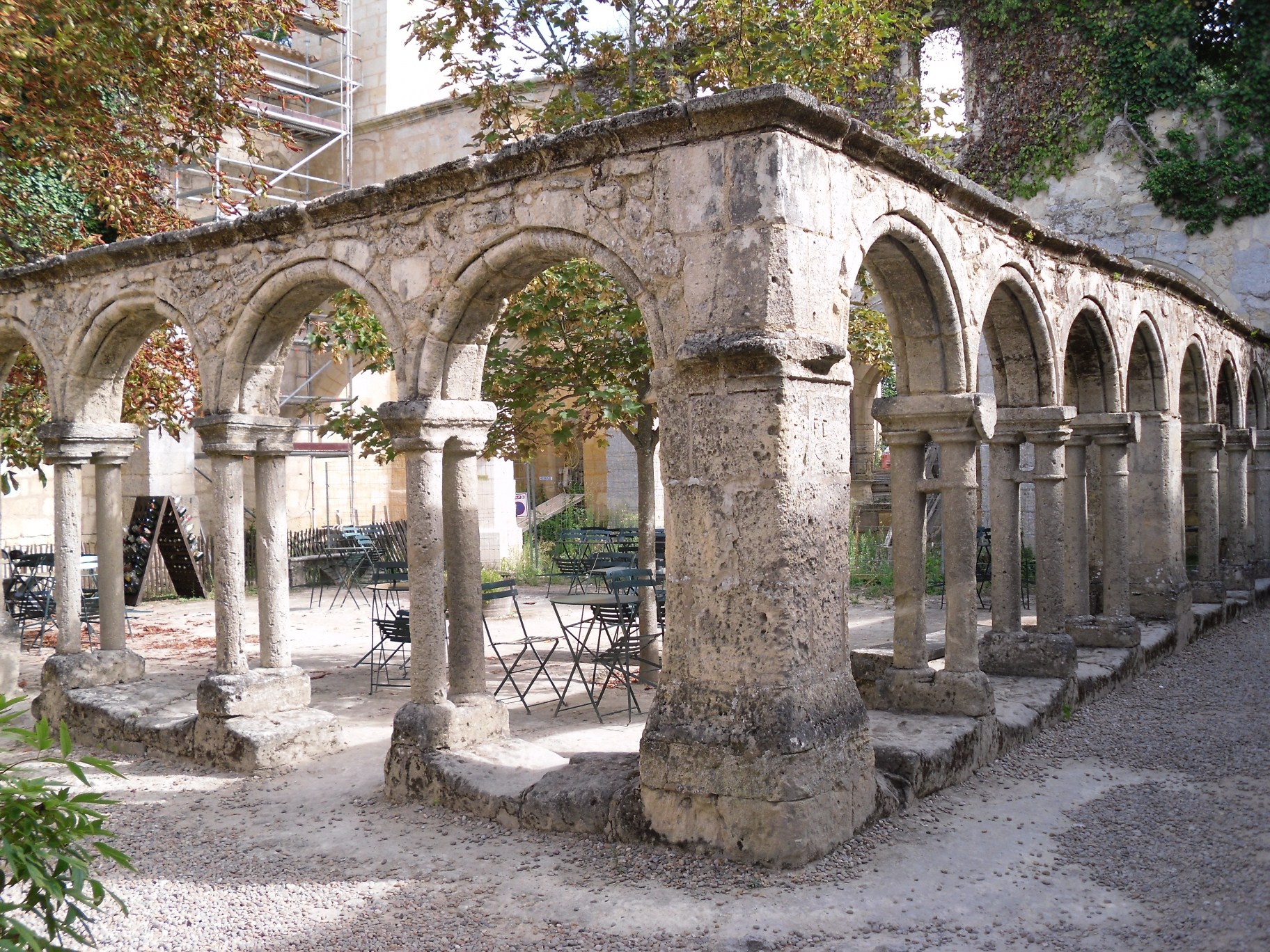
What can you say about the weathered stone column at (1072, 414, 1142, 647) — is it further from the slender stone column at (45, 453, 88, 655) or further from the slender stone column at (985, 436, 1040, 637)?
the slender stone column at (45, 453, 88, 655)

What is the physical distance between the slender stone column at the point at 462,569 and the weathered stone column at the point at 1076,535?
4401 millimetres

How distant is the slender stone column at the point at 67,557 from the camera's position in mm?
7477

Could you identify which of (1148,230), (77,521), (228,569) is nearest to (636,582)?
(228,569)

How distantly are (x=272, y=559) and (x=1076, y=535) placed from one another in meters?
5.60

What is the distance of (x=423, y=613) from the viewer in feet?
18.5

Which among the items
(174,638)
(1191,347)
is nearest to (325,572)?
(174,638)

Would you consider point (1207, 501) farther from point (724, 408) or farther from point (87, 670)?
point (87, 670)

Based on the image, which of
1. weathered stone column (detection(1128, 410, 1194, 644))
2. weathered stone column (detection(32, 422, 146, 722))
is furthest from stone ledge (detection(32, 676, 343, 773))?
weathered stone column (detection(1128, 410, 1194, 644))

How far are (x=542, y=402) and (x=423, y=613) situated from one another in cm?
278

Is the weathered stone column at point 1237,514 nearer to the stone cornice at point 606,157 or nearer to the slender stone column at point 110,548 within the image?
the stone cornice at point 606,157

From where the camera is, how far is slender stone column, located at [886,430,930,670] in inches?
237

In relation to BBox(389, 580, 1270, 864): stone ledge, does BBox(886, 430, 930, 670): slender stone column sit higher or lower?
higher

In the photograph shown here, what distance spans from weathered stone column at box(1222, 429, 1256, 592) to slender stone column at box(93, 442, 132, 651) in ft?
34.9

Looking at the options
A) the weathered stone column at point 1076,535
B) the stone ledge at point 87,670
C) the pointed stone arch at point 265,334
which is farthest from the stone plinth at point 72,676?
the weathered stone column at point 1076,535
